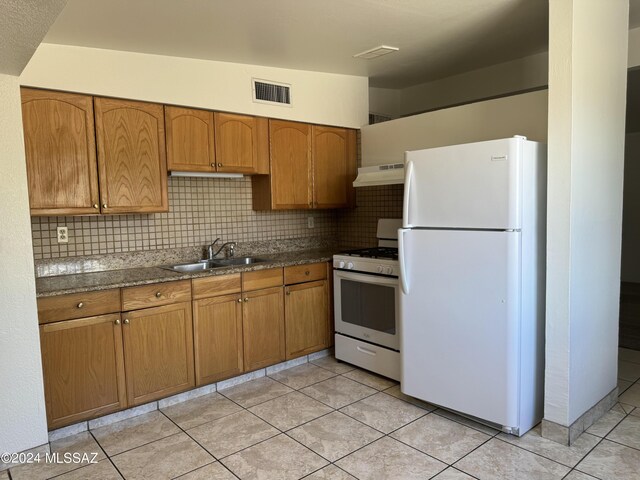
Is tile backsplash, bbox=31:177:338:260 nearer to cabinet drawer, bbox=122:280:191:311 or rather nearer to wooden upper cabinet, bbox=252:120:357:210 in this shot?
wooden upper cabinet, bbox=252:120:357:210

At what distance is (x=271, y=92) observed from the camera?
11.9 ft

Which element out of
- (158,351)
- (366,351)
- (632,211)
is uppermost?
(632,211)

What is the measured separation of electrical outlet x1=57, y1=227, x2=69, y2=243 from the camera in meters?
2.99

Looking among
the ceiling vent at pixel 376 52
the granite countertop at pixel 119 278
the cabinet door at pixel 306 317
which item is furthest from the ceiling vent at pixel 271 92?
the cabinet door at pixel 306 317

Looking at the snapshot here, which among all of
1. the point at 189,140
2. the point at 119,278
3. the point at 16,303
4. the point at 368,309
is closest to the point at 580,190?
the point at 368,309

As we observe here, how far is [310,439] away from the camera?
99.0 inches

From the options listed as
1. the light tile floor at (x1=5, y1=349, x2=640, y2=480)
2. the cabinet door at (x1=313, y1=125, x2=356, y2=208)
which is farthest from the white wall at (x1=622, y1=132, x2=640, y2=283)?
the cabinet door at (x1=313, y1=125, x2=356, y2=208)

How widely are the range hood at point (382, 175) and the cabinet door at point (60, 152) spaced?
196 cm

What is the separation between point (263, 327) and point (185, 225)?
3.36 feet

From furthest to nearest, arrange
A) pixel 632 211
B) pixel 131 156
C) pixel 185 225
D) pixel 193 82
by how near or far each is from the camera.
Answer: pixel 632 211
pixel 185 225
pixel 193 82
pixel 131 156

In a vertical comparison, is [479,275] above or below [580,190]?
below

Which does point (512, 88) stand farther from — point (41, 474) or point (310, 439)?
point (41, 474)

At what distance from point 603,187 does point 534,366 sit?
1.10 m

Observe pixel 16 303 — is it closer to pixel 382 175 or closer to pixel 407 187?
pixel 407 187
